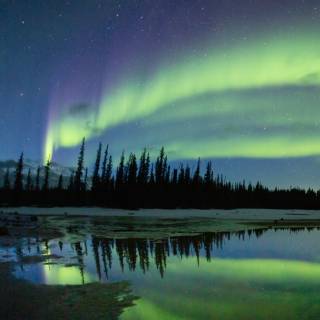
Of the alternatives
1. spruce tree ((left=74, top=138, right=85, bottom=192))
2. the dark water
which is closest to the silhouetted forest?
spruce tree ((left=74, top=138, right=85, bottom=192))

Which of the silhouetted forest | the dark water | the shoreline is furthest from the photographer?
the silhouetted forest

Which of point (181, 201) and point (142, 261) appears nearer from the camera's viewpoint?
point (142, 261)

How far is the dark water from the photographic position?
8922mm

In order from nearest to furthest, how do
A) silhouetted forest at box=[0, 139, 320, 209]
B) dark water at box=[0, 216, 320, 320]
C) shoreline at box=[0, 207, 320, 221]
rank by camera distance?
dark water at box=[0, 216, 320, 320] → shoreline at box=[0, 207, 320, 221] → silhouetted forest at box=[0, 139, 320, 209]

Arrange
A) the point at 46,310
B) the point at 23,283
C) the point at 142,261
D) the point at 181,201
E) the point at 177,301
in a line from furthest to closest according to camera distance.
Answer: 1. the point at 181,201
2. the point at 142,261
3. the point at 23,283
4. the point at 177,301
5. the point at 46,310

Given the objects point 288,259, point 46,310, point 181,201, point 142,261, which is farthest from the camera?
point 181,201

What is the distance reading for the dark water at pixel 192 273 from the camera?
8922 mm

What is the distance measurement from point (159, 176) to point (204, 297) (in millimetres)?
93854

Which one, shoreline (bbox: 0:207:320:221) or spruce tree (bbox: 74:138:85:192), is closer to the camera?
shoreline (bbox: 0:207:320:221)

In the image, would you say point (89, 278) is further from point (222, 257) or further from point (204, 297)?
point (222, 257)

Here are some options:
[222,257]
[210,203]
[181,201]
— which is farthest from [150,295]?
[210,203]

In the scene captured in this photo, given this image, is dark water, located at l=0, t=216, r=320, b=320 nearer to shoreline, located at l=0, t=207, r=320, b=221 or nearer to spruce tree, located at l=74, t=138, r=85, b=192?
shoreline, located at l=0, t=207, r=320, b=221

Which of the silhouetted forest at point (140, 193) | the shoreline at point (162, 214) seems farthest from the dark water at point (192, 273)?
the silhouetted forest at point (140, 193)

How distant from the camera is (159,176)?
104 metres
